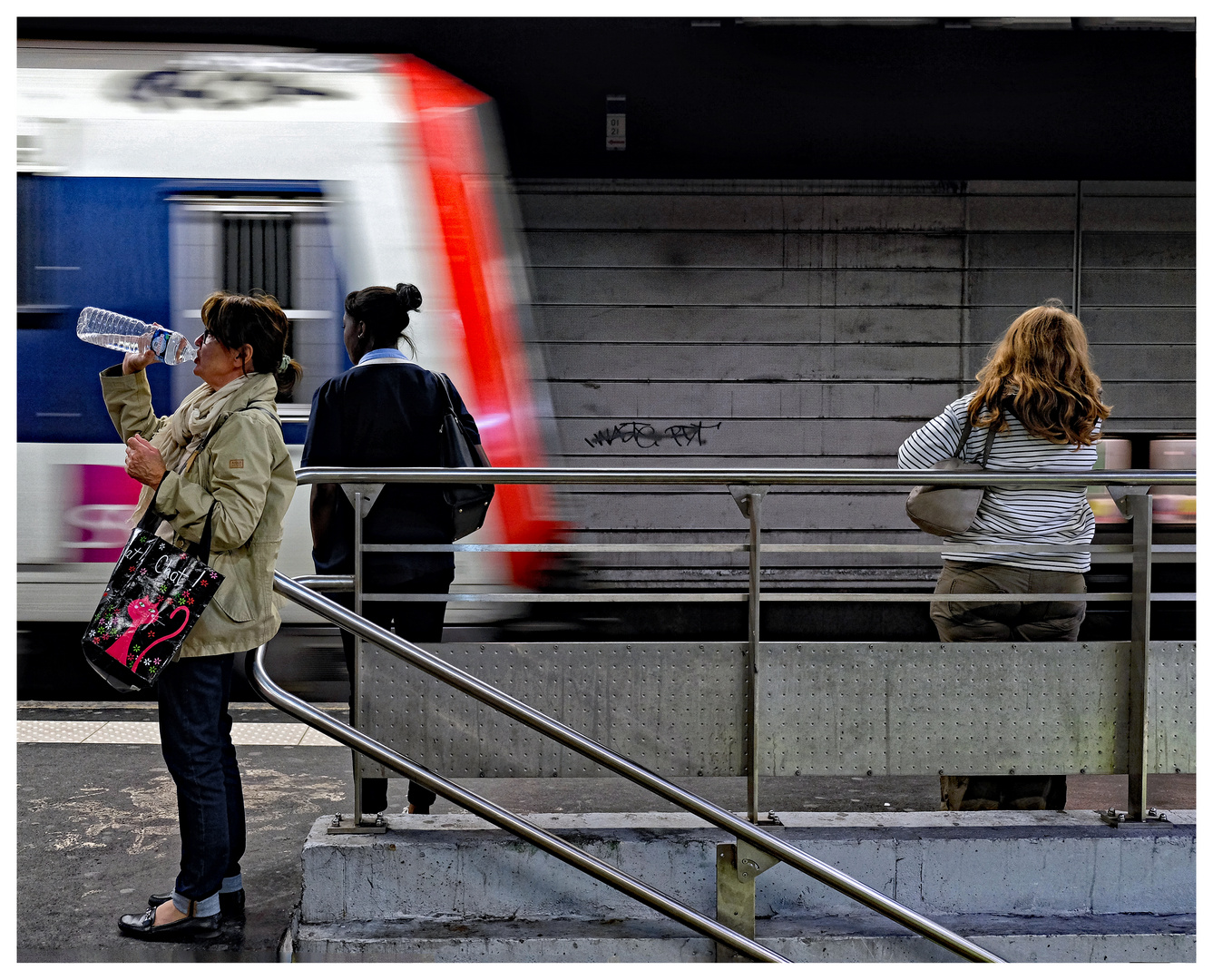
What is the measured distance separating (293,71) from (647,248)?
11.0 ft

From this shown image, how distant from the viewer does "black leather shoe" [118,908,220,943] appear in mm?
3229

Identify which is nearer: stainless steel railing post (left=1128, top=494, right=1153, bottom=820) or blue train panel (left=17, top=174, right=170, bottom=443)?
stainless steel railing post (left=1128, top=494, right=1153, bottom=820)

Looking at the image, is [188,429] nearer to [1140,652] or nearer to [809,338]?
[1140,652]

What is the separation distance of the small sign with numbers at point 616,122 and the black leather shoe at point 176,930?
6.40 metres

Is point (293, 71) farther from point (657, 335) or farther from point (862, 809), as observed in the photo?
point (862, 809)

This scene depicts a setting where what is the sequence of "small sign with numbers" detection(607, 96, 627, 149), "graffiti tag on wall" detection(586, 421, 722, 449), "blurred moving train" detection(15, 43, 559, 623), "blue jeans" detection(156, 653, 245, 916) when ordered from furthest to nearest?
"graffiti tag on wall" detection(586, 421, 722, 449)
"small sign with numbers" detection(607, 96, 627, 149)
"blurred moving train" detection(15, 43, 559, 623)
"blue jeans" detection(156, 653, 245, 916)

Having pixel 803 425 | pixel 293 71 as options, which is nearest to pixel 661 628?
pixel 803 425

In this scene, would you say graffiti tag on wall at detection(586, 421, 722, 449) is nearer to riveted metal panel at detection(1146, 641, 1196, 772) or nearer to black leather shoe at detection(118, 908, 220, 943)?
riveted metal panel at detection(1146, 641, 1196, 772)

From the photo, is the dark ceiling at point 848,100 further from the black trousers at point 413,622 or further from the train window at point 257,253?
the black trousers at point 413,622

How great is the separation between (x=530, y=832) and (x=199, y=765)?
990 mm

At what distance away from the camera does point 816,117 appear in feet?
27.5

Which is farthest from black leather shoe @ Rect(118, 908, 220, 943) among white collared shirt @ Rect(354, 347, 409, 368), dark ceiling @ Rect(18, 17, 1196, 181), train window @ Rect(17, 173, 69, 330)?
dark ceiling @ Rect(18, 17, 1196, 181)

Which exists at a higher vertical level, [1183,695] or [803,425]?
[803,425]

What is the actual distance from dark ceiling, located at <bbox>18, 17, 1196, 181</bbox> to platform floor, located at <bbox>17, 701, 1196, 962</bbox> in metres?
4.92
